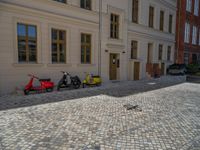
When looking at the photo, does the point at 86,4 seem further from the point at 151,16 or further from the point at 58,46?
the point at 151,16

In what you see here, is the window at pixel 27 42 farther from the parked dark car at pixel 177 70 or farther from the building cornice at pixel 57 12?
the parked dark car at pixel 177 70

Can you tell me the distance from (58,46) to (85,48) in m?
2.16

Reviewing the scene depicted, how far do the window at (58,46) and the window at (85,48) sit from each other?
1.46 meters

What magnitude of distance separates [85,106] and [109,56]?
7801mm

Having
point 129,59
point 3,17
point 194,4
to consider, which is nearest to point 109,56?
point 129,59

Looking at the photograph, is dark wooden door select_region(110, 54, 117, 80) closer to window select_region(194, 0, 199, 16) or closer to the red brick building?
the red brick building

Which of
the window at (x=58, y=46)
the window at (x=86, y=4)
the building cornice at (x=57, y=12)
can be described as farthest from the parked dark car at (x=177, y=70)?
the window at (x=58, y=46)

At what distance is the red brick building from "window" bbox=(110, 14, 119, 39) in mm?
13345

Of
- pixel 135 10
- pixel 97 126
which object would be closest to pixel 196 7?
pixel 135 10

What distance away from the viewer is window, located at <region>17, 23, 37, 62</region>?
9.12m

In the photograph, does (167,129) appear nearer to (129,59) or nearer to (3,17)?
(3,17)

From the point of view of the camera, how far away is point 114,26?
47.2ft

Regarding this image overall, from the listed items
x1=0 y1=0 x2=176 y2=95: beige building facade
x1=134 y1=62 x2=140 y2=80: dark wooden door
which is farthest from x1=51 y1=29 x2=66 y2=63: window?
x1=134 y1=62 x2=140 y2=80: dark wooden door

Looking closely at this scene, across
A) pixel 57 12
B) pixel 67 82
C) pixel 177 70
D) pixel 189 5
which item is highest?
pixel 189 5
